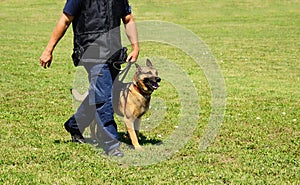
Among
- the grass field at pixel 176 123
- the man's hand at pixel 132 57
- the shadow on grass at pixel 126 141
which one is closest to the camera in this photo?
the grass field at pixel 176 123

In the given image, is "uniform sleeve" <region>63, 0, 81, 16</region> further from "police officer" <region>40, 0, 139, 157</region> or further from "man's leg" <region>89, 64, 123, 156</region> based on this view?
"man's leg" <region>89, 64, 123, 156</region>

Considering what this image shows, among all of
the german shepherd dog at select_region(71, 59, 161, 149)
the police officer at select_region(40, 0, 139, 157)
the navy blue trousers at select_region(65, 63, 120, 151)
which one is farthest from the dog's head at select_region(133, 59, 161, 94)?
the navy blue trousers at select_region(65, 63, 120, 151)

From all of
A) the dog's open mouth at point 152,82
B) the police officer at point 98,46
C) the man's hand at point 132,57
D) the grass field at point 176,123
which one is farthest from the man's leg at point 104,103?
the dog's open mouth at point 152,82

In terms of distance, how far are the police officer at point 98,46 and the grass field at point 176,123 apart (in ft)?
1.42

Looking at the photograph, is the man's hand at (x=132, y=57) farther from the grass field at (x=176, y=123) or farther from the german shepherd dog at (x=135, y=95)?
the grass field at (x=176, y=123)

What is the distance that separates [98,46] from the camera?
568 cm

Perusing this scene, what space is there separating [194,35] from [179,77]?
433 inches

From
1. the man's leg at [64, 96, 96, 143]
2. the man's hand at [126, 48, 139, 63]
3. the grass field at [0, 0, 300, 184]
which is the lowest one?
the grass field at [0, 0, 300, 184]

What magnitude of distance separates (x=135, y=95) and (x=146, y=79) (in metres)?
0.25

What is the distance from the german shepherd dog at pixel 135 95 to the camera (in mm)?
5898

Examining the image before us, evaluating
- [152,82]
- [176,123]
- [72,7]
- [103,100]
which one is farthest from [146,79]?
[176,123]

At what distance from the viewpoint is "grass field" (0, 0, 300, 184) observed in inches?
203

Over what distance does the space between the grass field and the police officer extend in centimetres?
43

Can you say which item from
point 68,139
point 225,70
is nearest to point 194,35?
point 225,70
